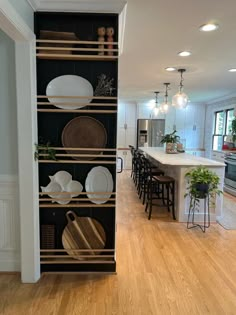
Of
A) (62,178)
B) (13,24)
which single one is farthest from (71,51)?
(62,178)

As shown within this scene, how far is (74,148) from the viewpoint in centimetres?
230

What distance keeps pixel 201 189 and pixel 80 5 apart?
8.39 ft

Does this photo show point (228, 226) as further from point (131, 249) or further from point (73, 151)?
point (73, 151)

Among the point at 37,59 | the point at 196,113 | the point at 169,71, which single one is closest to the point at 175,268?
the point at 37,59

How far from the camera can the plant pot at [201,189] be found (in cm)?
339

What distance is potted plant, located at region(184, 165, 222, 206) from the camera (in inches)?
134

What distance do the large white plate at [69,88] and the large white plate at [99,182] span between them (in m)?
0.62

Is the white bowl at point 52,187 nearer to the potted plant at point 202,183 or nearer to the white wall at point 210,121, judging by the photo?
the potted plant at point 202,183

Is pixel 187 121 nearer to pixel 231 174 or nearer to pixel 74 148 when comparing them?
pixel 231 174

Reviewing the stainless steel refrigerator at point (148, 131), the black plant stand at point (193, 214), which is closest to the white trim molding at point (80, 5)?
the black plant stand at point (193, 214)

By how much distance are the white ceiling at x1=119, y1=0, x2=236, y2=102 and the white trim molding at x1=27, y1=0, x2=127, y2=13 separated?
0.12 meters

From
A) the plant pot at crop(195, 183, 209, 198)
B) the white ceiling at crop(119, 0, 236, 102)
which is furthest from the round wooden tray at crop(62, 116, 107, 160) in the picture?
the plant pot at crop(195, 183, 209, 198)

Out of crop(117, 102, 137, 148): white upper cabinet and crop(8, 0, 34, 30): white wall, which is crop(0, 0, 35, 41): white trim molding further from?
crop(117, 102, 137, 148): white upper cabinet

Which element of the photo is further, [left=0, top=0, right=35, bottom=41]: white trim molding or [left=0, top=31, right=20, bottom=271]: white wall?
[left=0, top=31, right=20, bottom=271]: white wall
